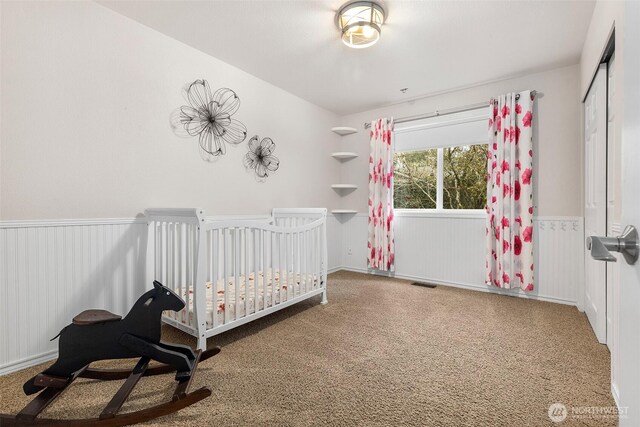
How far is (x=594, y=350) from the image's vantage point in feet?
5.94

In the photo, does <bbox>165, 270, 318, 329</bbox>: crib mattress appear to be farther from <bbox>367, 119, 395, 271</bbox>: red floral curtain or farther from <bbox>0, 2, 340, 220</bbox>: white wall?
<bbox>367, 119, 395, 271</bbox>: red floral curtain

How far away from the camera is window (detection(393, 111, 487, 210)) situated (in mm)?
3283

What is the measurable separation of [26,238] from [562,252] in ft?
13.4

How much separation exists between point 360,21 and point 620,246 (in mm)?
2021

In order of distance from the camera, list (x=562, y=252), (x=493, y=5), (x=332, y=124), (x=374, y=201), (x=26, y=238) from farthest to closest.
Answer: (x=332, y=124) < (x=374, y=201) < (x=562, y=252) < (x=493, y=5) < (x=26, y=238)

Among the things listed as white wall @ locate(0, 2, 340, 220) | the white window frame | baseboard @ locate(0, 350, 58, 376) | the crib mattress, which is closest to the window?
the white window frame

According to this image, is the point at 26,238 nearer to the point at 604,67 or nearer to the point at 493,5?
the point at 493,5

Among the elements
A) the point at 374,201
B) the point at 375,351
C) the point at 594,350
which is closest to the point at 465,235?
the point at 374,201

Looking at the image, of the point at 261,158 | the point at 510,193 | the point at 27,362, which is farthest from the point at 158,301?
the point at 510,193

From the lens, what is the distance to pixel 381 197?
3734 millimetres

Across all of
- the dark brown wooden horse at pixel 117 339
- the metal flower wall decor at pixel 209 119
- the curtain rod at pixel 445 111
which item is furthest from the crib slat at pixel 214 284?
the curtain rod at pixel 445 111

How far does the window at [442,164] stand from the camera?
3.28m

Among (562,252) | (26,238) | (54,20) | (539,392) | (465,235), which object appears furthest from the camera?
(465,235)

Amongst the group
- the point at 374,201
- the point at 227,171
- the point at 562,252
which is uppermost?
the point at 227,171
